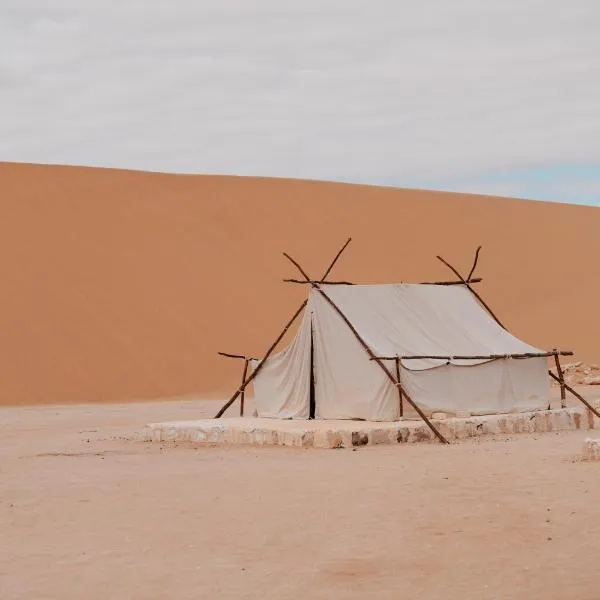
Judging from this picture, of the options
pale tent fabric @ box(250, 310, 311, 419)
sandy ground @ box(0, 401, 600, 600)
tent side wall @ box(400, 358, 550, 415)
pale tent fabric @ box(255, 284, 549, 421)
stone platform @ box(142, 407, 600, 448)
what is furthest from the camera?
pale tent fabric @ box(250, 310, 311, 419)

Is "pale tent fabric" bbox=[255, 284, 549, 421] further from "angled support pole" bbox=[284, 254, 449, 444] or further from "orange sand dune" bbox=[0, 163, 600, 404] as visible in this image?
"orange sand dune" bbox=[0, 163, 600, 404]

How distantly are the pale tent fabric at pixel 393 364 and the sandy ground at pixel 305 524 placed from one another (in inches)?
99.3

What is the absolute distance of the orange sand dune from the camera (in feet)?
115

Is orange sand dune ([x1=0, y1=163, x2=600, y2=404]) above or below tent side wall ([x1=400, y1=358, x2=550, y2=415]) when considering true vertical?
above

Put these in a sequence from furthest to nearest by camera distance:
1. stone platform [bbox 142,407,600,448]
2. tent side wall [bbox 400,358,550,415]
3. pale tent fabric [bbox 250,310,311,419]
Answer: pale tent fabric [bbox 250,310,311,419] → tent side wall [bbox 400,358,550,415] → stone platform [bbox 142,407,600,448]

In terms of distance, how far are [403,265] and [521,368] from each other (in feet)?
101

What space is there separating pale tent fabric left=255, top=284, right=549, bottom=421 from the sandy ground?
2521 millimetres

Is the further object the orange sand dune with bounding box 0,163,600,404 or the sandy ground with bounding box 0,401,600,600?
the orange sand dune with bounding box 0,163,600,404

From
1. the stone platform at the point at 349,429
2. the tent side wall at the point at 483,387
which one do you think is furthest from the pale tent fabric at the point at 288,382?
the tent side wall at the point at 483,387

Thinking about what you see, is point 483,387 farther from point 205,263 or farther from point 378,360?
point 205,263

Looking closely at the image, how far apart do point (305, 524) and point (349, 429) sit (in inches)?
262

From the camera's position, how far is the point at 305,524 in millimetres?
10016

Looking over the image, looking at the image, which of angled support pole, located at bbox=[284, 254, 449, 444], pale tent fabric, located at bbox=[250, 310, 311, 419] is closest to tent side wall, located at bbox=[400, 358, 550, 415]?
angled support pole, located at bbox=[284, 254, 449, 444]

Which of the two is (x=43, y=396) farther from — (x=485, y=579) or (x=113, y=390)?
(x=485, y=579)
